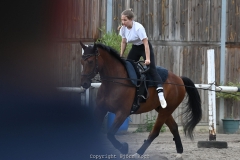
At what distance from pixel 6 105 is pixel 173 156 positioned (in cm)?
501

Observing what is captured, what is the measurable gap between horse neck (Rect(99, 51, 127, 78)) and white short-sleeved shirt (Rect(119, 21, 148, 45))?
1.57 ft

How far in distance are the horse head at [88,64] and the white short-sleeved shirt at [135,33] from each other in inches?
30.8

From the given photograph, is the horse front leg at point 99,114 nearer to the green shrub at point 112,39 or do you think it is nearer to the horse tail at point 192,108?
the horse tail at point 192,108

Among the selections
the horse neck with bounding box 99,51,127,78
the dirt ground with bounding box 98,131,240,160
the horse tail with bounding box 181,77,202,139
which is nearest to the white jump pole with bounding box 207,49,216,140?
the dirt ground with bounding box 98,131,240,160

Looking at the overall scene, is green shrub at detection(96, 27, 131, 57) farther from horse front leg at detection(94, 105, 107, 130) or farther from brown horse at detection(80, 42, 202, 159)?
horse front leg at detection(94, 105, 107, 130)

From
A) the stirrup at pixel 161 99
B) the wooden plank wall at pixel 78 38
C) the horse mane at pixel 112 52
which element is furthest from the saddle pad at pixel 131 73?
the wooden plank wall at pixel 78 38

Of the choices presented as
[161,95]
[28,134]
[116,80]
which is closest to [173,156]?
[161,95]

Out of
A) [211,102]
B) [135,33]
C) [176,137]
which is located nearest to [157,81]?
[135,33]

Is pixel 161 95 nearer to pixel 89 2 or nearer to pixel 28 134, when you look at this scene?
pixel 28 134

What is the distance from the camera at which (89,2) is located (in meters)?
11.7

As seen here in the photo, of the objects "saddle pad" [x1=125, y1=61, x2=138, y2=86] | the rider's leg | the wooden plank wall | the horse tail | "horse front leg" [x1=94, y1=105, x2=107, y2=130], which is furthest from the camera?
the wooden plank wall

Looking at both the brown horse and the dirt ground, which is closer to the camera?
the brown horse

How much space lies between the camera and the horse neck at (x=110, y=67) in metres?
6.88

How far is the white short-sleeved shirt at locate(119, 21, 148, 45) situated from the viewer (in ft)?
23.4
